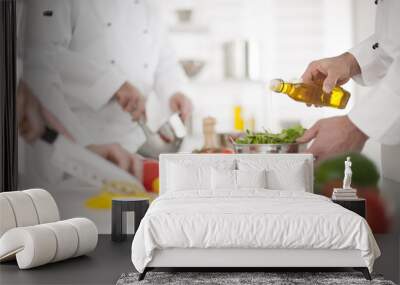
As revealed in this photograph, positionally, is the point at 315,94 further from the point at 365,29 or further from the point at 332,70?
the point at 365,29

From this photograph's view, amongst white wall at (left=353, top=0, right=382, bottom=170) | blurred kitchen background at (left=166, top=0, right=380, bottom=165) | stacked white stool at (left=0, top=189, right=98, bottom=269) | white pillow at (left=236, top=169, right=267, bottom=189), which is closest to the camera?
stacked white stool at (left=0, top=189, right=98, bottom=269)

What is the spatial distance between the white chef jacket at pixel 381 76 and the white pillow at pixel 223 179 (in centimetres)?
162

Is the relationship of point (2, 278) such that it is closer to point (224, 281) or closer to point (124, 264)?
point (124, 264)

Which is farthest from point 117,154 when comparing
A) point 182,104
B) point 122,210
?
point 122,210

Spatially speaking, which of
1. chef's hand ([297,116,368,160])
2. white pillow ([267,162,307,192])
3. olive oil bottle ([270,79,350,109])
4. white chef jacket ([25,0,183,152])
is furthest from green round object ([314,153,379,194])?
white chef jacket ([25,0,183,152])

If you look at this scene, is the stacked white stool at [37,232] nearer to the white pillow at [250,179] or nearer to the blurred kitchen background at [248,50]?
the white pillow at [250,179]

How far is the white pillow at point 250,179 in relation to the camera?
6.66 metres

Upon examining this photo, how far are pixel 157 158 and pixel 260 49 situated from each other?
63.0 inches

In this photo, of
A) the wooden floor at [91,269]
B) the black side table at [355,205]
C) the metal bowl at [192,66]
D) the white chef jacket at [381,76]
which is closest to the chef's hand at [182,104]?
the metal bowl at [192,66]

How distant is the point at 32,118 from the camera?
795 centimetres

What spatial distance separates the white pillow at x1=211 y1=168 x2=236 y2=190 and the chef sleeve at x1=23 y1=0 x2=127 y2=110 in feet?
5.89

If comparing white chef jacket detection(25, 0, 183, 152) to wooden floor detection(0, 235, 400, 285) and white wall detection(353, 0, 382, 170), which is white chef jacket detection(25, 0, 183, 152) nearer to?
wooden floor detection(0, 235, 400, 285)

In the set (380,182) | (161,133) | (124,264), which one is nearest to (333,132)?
(380,182)

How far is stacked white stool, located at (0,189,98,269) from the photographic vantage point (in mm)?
5496
